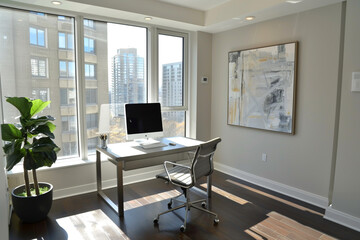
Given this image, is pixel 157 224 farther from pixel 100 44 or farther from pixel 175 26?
pixel 175 26

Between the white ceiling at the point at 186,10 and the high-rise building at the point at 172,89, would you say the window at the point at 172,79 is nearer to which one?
the high-rise building at the point at 172,89

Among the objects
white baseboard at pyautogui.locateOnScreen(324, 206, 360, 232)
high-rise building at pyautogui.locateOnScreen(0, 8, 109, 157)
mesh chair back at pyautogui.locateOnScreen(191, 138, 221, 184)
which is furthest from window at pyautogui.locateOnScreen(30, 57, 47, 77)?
white baseboard at pyautogui.locateOnScreen(324, 206, 360, 232)

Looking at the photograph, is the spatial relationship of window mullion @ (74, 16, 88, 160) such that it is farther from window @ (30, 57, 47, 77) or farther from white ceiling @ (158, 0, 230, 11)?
white ceiling @ (158, 0, 230, 11)

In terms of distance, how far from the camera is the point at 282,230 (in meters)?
2.66

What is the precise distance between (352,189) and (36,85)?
3.78 metres

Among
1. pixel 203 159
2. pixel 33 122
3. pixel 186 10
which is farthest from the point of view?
pixel 186 10

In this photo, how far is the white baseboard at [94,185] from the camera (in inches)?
133

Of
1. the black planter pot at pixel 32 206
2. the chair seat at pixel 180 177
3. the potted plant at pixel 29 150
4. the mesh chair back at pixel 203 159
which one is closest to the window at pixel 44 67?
the potted plant at pixel 29 150

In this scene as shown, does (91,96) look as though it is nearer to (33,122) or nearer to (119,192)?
(33,122)

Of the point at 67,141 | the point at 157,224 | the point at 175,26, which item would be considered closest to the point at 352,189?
the point at 157,224

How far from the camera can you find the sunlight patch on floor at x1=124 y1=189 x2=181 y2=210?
3217 millimetres

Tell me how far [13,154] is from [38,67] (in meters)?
1.18

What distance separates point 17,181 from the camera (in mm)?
3074

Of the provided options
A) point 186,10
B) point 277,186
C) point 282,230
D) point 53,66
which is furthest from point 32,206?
point 186,10
